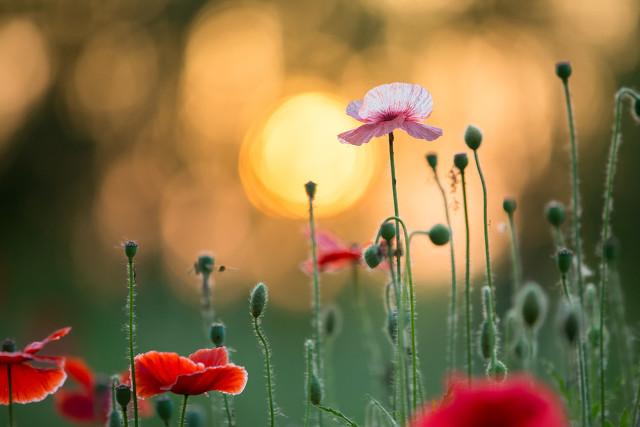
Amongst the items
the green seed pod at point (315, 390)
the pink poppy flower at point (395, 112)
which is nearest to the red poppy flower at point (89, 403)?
the green seed pod at point (315, 390)

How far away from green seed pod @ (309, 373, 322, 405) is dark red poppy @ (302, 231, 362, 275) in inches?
22.1

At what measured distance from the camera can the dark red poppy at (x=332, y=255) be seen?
2.22 metres

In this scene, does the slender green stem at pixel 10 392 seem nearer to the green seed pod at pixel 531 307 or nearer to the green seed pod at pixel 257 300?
the green seed pod at pixel 257 300

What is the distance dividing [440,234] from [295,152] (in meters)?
11.5

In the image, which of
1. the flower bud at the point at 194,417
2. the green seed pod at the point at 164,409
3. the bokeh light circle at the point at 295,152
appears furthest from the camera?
the bokeh light circle at the point at 295,152

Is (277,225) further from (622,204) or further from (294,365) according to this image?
(622,204)

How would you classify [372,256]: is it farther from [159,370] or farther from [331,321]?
[331,321]

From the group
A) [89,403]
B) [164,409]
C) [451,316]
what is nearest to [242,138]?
[89,403]

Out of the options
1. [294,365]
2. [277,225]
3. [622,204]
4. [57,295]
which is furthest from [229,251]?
[622,204]

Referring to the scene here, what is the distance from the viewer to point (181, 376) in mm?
1390

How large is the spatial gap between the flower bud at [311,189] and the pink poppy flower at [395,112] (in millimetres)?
148

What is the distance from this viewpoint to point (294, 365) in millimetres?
10641


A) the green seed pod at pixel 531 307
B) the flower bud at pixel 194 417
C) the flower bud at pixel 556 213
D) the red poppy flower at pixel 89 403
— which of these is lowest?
the red poppy flower at pixel 89 403

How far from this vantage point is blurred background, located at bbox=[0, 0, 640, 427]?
8.78 m
